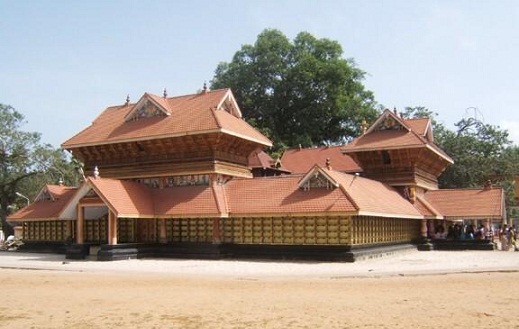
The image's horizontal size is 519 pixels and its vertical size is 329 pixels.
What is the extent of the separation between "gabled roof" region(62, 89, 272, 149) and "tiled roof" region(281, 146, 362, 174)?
34.1 feet

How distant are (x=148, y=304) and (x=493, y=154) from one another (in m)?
44.7

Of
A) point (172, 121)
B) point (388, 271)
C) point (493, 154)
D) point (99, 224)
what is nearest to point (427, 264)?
point (388, 271)

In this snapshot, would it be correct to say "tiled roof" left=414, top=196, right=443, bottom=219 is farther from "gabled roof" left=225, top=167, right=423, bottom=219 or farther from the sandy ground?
the sandy ground

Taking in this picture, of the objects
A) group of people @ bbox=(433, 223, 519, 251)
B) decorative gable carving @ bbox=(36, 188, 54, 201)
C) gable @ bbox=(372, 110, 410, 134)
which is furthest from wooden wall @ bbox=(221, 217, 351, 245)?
decorative gable carving @ bbox=(36, 188, 54, 201)

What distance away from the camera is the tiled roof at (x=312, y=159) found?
127ft

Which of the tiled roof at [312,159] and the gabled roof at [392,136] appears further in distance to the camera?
the tiled roof at [312,159]

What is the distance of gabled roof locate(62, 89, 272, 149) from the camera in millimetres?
26594

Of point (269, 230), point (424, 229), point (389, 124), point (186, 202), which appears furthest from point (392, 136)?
point (186, 202)

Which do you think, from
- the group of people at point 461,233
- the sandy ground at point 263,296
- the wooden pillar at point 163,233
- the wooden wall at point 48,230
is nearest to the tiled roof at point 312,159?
the group of people at point 461,233

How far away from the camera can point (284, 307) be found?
1141 centimetres

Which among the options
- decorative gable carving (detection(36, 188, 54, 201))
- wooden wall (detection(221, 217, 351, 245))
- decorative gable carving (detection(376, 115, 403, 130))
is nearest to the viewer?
wooden wall (detection(221, 217, 351, 245))

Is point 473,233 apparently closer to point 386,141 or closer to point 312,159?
point 386,141

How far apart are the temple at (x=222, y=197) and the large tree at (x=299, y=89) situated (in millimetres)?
Answer: 20820

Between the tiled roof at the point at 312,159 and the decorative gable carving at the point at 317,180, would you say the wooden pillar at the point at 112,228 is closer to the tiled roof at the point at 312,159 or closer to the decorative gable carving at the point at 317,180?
the decorative gable carving at the point at 317,180
